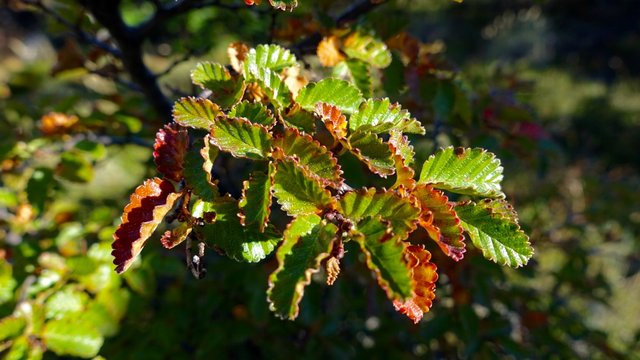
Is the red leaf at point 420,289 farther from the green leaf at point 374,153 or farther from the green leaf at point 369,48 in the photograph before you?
the green leaf at point 369,48

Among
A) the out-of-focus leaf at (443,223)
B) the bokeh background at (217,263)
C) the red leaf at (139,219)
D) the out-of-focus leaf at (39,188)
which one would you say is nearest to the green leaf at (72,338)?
the bokeh background at (217,263)

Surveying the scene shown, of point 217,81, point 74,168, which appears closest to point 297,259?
point 217,81

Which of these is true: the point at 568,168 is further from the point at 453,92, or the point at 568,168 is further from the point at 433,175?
the point at 433,175

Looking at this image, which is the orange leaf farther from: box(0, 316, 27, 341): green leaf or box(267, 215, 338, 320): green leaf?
box(0, 316, 27, 341): green leaf

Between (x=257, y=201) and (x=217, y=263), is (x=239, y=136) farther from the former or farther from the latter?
(x=217, y=263)

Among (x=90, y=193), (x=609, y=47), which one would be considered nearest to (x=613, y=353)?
(x=90, y=193)

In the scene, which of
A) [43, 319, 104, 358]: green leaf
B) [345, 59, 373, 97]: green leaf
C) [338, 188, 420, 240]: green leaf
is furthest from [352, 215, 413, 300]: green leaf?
[43, 319, 104, 358]: green leaf
